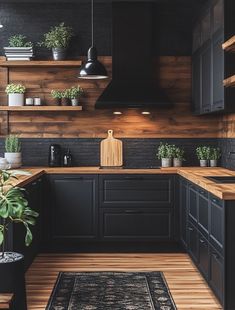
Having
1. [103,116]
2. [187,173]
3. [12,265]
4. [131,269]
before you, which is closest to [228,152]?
[187,173]

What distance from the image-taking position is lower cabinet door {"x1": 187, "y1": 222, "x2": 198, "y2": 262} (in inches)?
212

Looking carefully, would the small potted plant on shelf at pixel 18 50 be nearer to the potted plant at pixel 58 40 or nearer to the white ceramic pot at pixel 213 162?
the potted plant at pixel 58 40

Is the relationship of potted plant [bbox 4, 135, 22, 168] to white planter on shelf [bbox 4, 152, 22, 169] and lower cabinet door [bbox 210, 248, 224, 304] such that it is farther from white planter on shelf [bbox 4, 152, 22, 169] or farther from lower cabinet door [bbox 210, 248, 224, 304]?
lower cabinet door [bbox 210, 248, 224, 304]

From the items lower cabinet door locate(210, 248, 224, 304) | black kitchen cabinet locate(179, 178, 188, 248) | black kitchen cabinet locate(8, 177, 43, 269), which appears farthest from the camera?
black kitchen cabinet locate(179, 178, 188, 248)

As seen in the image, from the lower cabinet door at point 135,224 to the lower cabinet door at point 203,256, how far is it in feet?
4.39

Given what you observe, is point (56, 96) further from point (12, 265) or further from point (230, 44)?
point (12, 265)

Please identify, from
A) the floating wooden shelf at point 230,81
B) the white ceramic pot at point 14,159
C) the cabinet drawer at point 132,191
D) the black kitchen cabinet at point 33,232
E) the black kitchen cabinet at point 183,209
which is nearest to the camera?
the black kitchen cabinet at point 33,232

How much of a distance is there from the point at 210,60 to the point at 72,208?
2140 mm

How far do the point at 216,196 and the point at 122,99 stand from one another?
2.70 m

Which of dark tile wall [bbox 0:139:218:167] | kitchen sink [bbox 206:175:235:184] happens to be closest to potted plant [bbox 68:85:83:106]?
dark tile wall [bbox 0:139:218:167]

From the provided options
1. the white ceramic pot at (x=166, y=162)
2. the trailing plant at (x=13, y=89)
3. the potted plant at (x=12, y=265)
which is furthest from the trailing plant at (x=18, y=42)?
the potted plant at (x=12, y=265)

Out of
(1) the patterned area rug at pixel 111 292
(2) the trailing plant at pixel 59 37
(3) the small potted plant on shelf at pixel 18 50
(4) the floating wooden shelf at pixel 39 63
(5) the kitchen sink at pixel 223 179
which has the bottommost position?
(1) the patterned area rug at pixel 111 292

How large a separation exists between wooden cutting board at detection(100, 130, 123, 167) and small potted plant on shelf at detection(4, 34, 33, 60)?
4.30 ft

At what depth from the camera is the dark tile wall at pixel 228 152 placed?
6.36 meters
